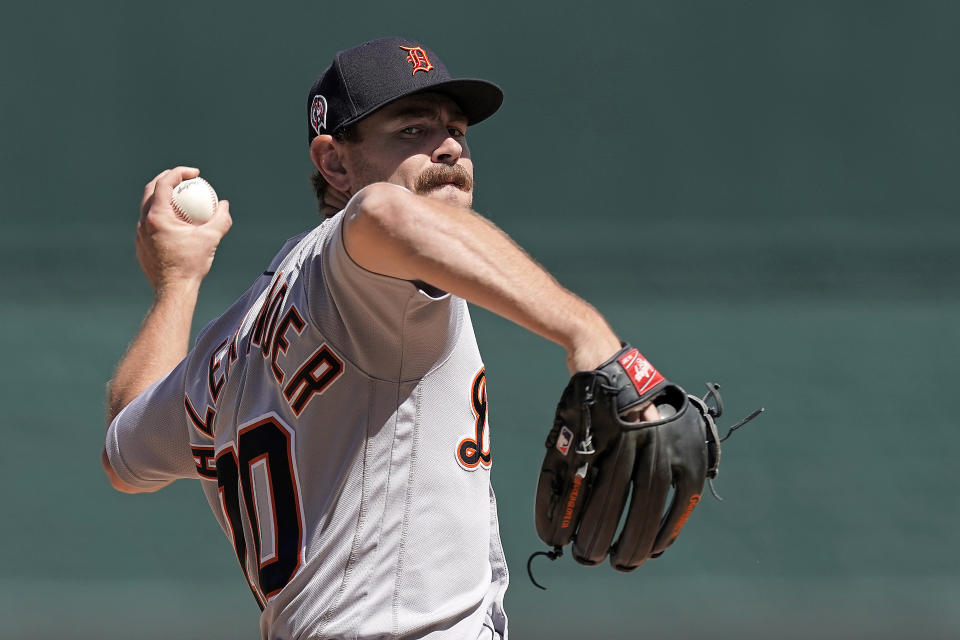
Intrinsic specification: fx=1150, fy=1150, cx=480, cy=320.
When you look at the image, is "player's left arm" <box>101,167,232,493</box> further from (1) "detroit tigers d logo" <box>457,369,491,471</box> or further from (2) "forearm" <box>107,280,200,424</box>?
(1) "detroit tigers d logo" <box>457,369,491,471</box>

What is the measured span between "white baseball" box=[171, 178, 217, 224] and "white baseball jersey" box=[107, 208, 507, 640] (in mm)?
764

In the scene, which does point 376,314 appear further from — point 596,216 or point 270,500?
point 596,216

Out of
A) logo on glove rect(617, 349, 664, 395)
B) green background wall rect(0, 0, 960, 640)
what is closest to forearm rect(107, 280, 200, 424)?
logo on glove rect(617, 349, 664, 395)

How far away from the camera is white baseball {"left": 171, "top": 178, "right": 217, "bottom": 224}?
2553 millimetres

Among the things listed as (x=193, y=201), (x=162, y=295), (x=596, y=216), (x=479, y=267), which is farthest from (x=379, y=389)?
(x=596, y=216)

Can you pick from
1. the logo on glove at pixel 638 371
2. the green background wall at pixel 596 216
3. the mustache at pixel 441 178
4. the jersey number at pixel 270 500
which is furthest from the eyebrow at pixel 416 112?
the green background wall at pixel 596 216

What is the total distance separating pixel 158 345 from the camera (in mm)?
2402

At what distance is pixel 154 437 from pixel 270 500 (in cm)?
58

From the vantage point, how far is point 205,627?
4941mm

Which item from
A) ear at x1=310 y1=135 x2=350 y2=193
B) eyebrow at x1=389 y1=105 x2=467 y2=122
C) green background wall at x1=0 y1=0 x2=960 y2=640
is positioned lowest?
green background wall at x1=0 y1=0 x2=960 y2=640

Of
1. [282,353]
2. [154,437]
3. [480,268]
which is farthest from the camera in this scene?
[154,437]

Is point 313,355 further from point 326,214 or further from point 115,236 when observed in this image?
point 115,236

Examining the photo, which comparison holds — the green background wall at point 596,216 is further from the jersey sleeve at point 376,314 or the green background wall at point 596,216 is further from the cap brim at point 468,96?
the jersey sleeve at point 376,314

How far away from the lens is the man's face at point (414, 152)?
204 cm
